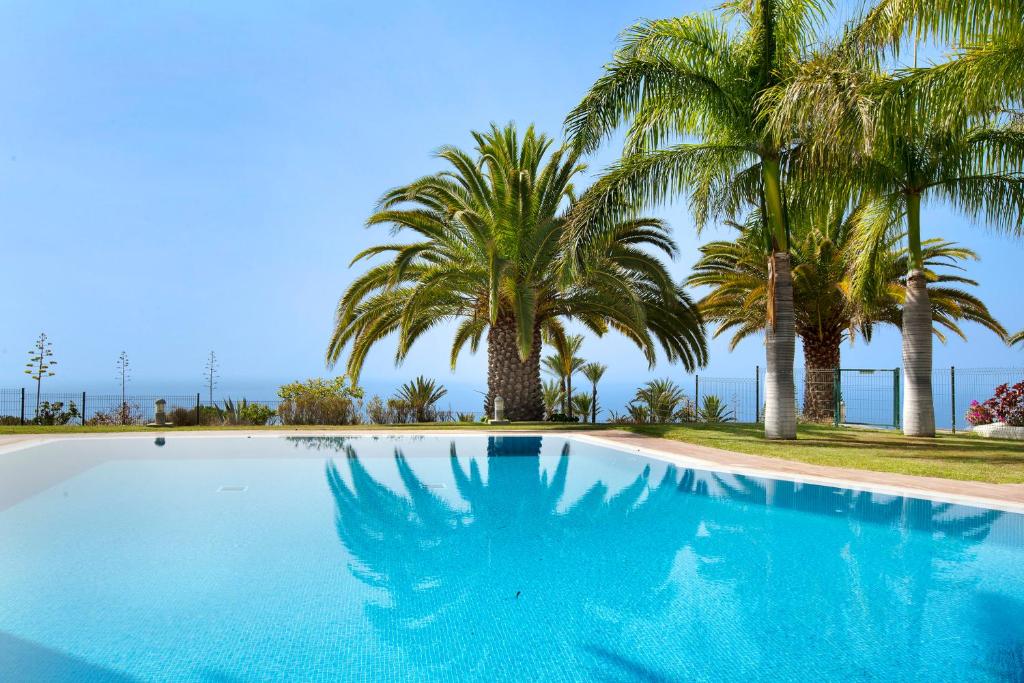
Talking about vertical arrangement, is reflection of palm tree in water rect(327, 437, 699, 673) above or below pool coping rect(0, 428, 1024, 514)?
below

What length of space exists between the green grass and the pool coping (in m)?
0.50

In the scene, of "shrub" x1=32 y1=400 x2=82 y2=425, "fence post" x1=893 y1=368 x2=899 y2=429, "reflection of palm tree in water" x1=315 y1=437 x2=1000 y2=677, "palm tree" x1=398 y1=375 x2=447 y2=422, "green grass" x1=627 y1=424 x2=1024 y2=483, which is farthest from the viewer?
"palm tree" x1=398 y1=375 x2=447 y2=422

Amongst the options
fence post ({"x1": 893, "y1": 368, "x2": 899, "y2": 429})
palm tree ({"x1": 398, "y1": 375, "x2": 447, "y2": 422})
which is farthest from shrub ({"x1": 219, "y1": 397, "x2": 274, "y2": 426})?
fence post ({"x1": 893, "y1": 368, "x2": 899, "y2": 429})

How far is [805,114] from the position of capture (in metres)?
10.6

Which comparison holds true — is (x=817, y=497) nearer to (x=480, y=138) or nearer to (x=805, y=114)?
(x=805, y=114)

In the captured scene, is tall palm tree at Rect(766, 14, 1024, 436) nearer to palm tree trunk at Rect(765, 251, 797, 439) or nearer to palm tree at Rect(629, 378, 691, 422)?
palm tree trunk at Rect(765, 251, 797, 439)

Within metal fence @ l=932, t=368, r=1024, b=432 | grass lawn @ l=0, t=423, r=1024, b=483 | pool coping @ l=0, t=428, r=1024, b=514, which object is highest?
metal fence @ l=932, t=368, r=1024, b=432

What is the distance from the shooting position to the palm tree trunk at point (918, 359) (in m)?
14.4

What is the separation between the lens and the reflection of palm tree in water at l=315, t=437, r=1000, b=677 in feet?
12.4

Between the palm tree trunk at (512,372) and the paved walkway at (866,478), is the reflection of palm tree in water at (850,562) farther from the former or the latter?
the palm tree trunk at (512,372)

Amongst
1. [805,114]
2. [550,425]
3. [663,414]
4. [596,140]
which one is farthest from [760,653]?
[663,414]

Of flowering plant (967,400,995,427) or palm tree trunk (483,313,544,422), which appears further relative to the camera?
palm tree trunk (483,313,544,422)

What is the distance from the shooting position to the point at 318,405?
2053cm

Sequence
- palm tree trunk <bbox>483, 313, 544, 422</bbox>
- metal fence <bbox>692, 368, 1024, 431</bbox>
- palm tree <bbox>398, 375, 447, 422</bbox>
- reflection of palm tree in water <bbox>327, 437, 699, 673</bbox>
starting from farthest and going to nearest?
palm tree <bbox>398, 375, 447, 422</bbox> < palm tree trunk <bbox>483, 313, 544, 422</bbox> < metal fence <bbox>692, 368, 1024, 431</bbox> < reflection of palm tree in water <bbox>327, 437, 699, 673</bbox>
